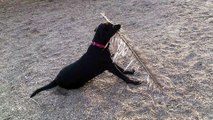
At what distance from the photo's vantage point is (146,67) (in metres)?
3.96

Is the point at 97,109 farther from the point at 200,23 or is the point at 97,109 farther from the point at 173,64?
the point at 200,23

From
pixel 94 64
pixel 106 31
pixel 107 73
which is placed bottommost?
pixel 107 73

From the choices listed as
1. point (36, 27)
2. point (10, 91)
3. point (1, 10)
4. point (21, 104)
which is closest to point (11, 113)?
point (21, 104)

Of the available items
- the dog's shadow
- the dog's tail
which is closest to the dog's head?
the dog's shadow

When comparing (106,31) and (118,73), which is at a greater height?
(106,31)

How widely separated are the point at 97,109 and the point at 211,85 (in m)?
1.38

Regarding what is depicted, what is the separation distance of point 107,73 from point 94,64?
57cm

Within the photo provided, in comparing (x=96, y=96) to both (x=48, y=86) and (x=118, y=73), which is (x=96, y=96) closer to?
(x=118, y=73)

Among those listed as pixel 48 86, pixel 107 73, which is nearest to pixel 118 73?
pixel 107 73

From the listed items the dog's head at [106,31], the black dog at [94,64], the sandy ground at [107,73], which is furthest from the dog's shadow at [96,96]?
the dog's head at [106,31]

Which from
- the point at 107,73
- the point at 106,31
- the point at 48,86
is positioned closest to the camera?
the point at 106,31

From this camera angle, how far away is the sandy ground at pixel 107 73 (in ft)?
11.9

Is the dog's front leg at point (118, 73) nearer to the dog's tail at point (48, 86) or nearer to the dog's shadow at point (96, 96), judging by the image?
the dog's shadow at point (96, 96)

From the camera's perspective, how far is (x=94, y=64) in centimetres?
390
